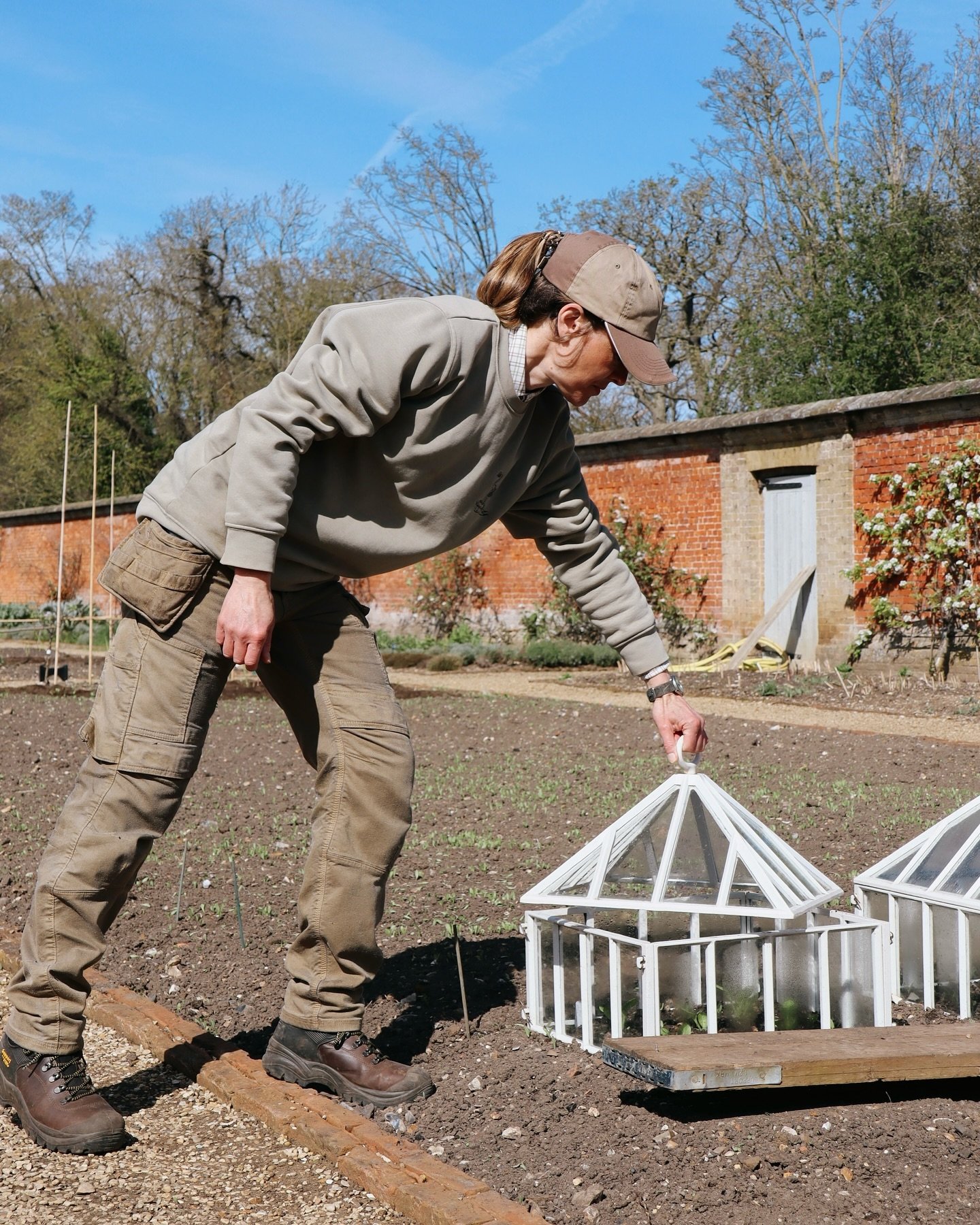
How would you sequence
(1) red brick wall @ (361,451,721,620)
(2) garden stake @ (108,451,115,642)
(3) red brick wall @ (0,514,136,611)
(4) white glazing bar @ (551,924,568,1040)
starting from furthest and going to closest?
(3) red brick wall @ (0,514,136,611) → (1) red brick wall @ (361,451,721,620) → (2) garden stake @ (108,451,115,642) → (4) white glazing bar @ (551,924,568,1040)

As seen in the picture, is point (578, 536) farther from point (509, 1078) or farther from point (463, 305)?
point (509, 1078)

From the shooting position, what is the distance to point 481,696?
39.9 feet

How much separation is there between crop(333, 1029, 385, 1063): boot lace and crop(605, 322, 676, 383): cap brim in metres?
1.69

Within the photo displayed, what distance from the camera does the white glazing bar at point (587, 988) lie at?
2.98 m

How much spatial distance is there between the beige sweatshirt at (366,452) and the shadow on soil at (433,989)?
130cm

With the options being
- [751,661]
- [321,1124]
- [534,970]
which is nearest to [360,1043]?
[321,1124]

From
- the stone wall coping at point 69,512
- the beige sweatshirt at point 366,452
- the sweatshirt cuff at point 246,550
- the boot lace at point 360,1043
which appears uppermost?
the stone wall coping at point 69,512

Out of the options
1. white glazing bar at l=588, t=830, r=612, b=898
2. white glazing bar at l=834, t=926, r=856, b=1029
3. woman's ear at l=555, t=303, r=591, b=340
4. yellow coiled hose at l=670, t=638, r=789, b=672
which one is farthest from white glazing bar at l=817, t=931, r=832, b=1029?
yellow coiled hose at l=670, t=638, r=789, b=672

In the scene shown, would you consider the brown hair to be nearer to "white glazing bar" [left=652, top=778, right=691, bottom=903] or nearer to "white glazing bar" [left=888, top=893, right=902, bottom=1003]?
"white glazing bar" [left=652, top=778, right=691, bottom=903]

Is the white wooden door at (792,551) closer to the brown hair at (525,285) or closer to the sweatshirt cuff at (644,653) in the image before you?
the sweatshirt cuff at (644,653)

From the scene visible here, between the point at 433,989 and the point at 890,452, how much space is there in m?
11.5

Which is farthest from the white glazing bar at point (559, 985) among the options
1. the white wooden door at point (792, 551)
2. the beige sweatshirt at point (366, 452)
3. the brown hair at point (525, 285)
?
the white wooden door at point (792, 551)

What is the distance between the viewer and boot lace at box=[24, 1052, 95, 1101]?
8.68 ft

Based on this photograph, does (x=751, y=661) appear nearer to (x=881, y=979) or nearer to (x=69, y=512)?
(x=881, y=979)
